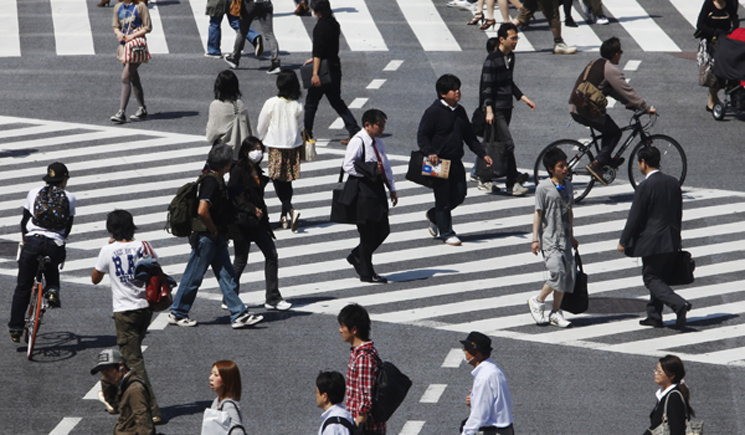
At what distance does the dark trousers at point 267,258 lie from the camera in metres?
11.6

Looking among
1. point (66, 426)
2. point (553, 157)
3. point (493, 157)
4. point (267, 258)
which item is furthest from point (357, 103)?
point (66, 426)

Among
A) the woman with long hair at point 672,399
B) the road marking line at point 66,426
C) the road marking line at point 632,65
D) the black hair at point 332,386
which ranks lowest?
the road marking line at point 66,426

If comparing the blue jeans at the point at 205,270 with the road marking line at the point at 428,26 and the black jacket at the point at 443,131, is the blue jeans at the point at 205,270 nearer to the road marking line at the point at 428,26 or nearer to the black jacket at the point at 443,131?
the black jacket at the point at 443,131

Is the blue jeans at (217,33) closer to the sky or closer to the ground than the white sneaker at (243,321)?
closer to the sky

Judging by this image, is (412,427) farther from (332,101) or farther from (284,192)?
(332,101)

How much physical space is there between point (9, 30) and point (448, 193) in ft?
45.9

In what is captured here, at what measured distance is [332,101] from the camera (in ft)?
56.2

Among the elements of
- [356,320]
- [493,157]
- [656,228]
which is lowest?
[493,157]

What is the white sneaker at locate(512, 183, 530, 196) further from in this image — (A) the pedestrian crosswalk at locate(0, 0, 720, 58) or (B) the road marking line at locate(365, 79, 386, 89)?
(A) the pedestrian crosswalk at locate(0, 0, 720, 58)

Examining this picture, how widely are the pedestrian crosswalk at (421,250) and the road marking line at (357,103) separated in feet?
5.50

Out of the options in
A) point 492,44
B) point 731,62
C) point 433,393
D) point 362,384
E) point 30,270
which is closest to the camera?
point 362,384

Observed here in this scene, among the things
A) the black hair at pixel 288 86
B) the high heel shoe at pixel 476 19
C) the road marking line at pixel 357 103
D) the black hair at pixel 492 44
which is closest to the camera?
the black hair at pixel 288 86

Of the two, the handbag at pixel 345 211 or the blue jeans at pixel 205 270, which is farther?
the handbag at pixel 345 211

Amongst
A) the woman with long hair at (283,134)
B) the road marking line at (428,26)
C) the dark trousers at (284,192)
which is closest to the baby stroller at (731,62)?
the road marking line at (428,26)
